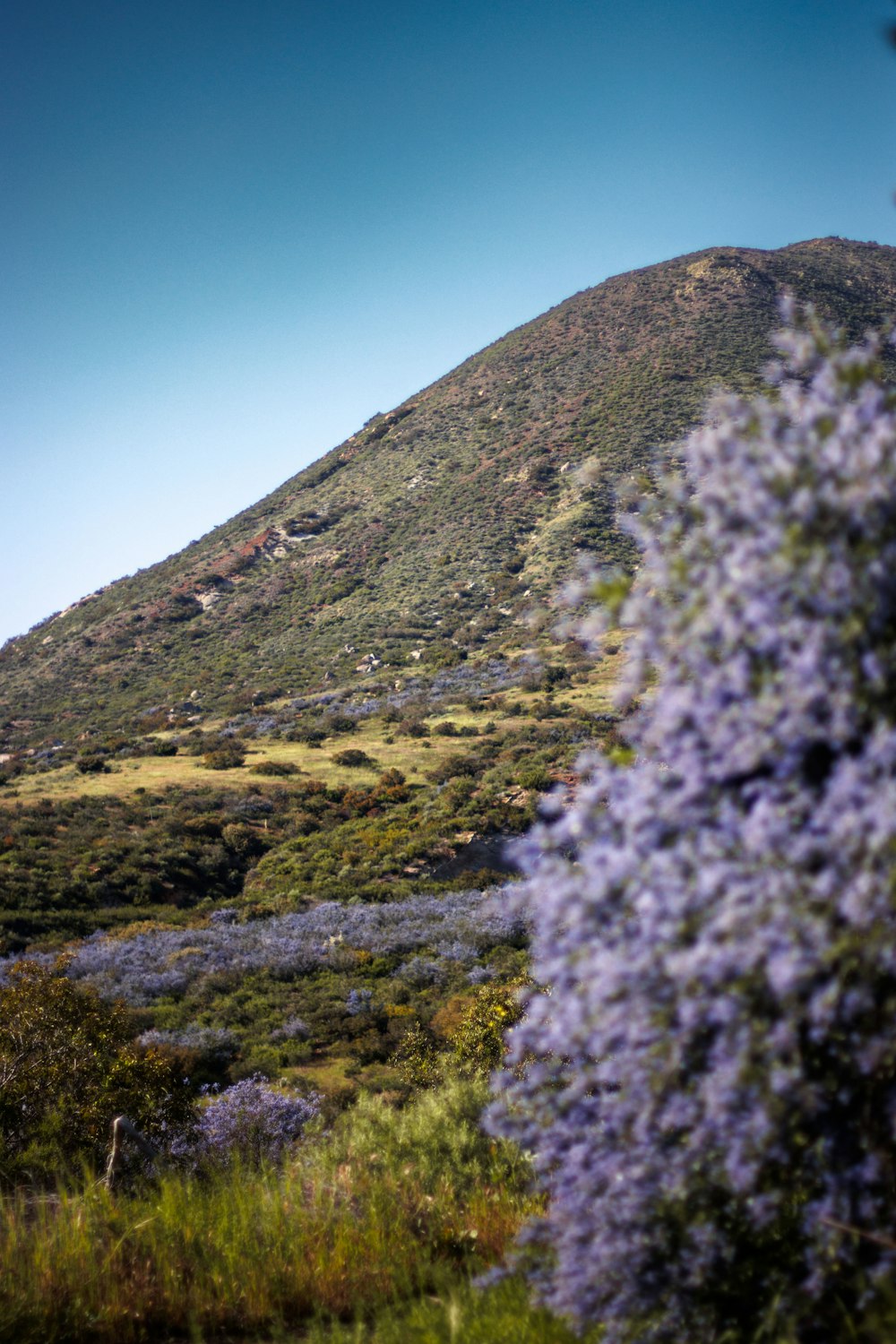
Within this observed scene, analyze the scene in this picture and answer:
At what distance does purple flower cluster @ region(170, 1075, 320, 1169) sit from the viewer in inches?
282

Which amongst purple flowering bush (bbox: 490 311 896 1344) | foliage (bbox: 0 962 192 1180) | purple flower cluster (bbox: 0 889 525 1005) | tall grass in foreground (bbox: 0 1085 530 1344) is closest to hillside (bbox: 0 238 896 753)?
purple flower cluster (bbox: 0 889 525 1005)

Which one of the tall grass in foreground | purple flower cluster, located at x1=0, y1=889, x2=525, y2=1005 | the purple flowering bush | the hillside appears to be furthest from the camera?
the hillside

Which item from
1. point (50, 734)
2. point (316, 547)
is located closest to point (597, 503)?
point (316, 547)

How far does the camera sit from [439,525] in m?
74.2

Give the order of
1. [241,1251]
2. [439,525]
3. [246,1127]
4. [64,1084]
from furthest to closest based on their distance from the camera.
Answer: [439,525] < [246,1127] < [64,1084] < [241,1251]

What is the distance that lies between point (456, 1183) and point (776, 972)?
4441 millimetres

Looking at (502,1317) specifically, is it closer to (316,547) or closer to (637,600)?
(637,600)

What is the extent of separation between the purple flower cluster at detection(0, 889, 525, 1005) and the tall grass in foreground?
11.8m

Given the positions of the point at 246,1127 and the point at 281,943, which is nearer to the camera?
the point at 246,1127

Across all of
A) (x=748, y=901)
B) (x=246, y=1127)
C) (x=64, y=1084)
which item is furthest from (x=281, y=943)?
(x=748, y=901)

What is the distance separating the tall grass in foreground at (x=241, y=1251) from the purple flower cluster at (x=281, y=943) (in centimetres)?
1176

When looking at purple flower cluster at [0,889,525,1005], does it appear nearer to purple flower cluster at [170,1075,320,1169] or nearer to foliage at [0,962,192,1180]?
purple flower cluster at [170,1075,320,1169]

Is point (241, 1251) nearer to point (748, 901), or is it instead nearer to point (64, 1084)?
point (64, 1084)

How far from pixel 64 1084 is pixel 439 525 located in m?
70.0
